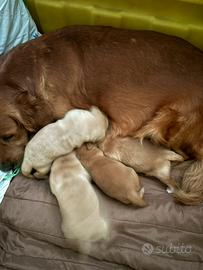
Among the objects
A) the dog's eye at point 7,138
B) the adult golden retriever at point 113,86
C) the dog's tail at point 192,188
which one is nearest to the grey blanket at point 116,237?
the dog's tail at point 192,188

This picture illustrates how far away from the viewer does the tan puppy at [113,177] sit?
1641 mm

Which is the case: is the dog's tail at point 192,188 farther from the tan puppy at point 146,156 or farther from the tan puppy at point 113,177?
the tan puppy at point 113,177

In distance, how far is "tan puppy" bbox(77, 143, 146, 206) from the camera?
1641mm

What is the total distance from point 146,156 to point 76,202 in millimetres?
385

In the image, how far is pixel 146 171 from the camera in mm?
1760

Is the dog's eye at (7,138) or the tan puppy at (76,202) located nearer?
the tan puppy at (76,202)

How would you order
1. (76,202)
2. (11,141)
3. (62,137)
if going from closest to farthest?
(76,202) → (62,137) → (11,141)

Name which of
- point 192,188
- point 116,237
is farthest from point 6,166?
point 192,188

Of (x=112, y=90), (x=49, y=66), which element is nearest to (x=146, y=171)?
(x=112, y=90)

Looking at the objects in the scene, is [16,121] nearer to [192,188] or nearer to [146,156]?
[146,156]

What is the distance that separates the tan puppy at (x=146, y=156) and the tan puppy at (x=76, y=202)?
0.19 metres

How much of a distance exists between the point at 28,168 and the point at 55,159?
0.45 feet

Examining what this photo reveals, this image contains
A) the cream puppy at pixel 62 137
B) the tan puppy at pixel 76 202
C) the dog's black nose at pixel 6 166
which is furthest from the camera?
the dog's black nose at pixel 6 166

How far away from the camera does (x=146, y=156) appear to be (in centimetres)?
174
